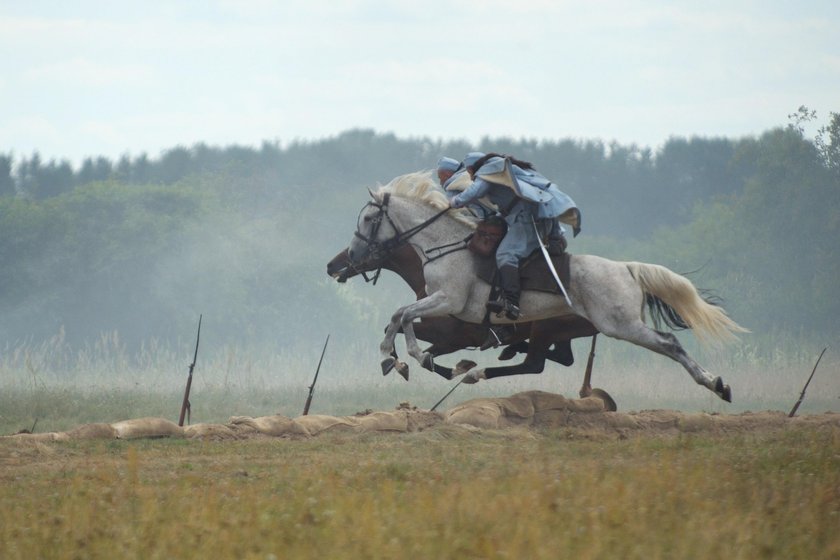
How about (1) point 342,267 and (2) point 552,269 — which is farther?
(1) point 342,267

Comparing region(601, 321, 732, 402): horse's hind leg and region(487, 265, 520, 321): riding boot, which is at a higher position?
region(487, 265, 520, 321): riding boot

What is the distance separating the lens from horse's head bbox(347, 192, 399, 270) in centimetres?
1451

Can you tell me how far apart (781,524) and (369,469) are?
357cm

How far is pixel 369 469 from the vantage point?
1013 centimetres

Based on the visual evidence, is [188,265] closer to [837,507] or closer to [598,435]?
[598,435]

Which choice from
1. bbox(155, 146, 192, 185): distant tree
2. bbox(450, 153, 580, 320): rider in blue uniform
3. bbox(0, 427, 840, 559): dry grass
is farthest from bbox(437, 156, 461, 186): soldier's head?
bbox(155, 146, 192, 185): distant tree

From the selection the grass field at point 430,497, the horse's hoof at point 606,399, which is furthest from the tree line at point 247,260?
the grass field at point 430,497

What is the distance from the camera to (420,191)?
14797 mm

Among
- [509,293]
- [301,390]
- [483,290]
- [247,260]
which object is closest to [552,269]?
[509,293]

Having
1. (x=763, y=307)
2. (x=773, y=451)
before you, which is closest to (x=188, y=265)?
(x=763, y=307)

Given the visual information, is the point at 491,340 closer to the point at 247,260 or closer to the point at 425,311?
the point at 425,311

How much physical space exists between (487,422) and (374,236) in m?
2.27

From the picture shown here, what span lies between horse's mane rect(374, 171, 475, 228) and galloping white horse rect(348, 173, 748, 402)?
1.3 inches

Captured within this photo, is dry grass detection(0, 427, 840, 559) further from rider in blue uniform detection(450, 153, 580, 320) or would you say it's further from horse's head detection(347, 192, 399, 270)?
horse's head detection(347, 192, 399, 270)
